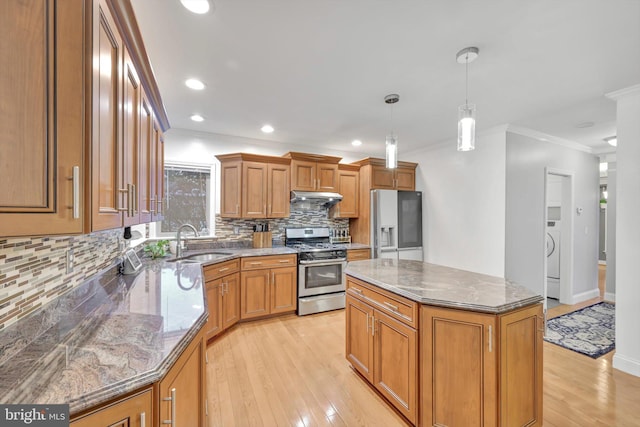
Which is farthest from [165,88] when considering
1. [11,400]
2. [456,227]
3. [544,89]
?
[456,227]

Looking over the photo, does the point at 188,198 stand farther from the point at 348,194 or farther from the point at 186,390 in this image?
the point at 186,390

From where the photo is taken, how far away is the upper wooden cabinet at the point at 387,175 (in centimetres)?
423

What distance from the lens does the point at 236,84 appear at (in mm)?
2314

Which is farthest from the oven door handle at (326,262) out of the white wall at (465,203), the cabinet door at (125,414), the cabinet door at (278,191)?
the cabinet door at (125,414)

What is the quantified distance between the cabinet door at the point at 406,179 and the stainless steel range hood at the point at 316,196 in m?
1.15

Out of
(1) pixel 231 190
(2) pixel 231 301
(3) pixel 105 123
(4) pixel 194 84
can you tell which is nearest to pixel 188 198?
(1) pixel 231 190

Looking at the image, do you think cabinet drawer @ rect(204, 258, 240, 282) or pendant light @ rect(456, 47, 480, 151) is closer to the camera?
pendant light @ rect(456, 47, 480, 151)

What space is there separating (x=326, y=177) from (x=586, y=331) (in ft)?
12.4

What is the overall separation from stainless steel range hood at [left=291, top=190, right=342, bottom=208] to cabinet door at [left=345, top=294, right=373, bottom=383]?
1.90 m

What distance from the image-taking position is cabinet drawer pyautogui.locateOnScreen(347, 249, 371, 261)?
3.95 meters

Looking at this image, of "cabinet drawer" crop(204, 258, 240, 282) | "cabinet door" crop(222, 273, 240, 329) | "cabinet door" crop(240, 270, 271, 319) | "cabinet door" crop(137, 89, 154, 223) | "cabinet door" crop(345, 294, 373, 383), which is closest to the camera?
"cabinet door" crop(137, 89, 154, 223)

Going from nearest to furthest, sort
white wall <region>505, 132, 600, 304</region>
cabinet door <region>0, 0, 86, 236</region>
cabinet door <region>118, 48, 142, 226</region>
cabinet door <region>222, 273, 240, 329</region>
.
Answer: cabinet door <region>0, 0, 86, 236</region>, cabinet door <region>118, 48, 142, 226</region>, cabinet door <region>222, 273, 240, 329</region>, white wall <region>505, 132, 600, 304</region>

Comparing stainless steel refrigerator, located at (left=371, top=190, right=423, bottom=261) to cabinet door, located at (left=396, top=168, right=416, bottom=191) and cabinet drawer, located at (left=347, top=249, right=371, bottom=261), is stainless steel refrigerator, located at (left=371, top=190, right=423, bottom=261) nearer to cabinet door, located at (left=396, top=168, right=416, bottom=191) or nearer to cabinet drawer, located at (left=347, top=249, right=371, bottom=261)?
cabinet drawer, located at (left=347, top=249, right=371, bottom=261)

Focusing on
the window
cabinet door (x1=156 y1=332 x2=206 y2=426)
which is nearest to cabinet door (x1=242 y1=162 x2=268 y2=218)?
the window
